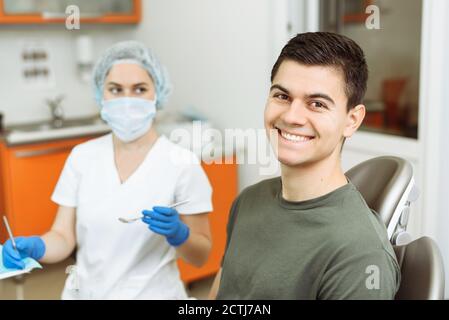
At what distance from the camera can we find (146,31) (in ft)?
10.4

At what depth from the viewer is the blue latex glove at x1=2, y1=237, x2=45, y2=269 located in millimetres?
1154

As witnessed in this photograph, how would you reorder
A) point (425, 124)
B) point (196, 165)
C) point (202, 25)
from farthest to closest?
point (202, 25)
point (425, 124)
point (196, 165)

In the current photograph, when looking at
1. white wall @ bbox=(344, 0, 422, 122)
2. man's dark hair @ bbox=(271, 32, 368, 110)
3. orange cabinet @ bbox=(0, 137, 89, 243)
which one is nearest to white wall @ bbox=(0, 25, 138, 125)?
orange cabinet @ bbox=(0, 137, 89, 243)

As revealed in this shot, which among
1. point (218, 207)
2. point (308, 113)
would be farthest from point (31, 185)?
point (308, 113)

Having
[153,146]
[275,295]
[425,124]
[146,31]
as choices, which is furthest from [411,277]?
[146,31]

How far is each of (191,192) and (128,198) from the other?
0.57 ft

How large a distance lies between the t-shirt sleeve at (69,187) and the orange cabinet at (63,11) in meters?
1.38

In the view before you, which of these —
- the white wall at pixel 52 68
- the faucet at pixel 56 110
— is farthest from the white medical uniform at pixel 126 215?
the white wall at pixel 52 68

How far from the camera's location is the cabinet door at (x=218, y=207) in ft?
8.14

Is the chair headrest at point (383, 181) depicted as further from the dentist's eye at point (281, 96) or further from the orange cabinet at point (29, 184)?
the orange cabinet at point (29, 184)

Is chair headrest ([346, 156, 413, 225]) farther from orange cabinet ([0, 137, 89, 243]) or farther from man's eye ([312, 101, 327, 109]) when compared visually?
orange cabinet ([0, 137, 89, 243])
